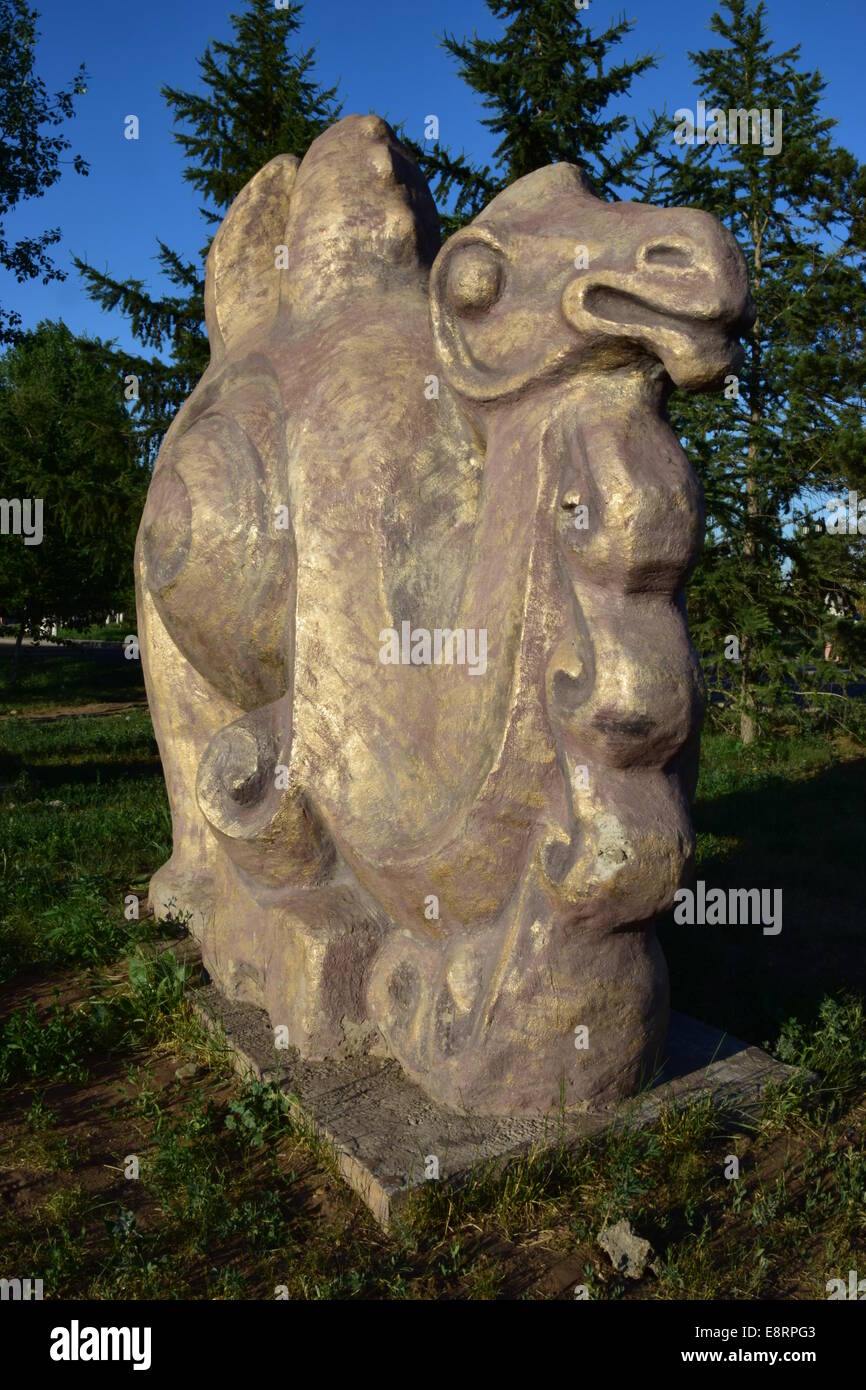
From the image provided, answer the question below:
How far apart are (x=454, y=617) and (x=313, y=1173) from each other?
1.67 m

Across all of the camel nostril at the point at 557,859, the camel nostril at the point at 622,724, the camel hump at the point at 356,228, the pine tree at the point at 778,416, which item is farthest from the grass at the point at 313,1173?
the pine tree at the point at 778,416

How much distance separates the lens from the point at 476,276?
10.4 ft

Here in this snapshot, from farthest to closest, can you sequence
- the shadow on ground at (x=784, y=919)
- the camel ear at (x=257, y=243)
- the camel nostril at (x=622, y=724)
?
the shadow on ground at (x=784, y=919) < the camel ear at (x=257, y=243) < the camel nostril at (x=622, y=724)

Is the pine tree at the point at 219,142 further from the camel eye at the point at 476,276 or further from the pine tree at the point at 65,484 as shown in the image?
the camel eye at the point at 476,276

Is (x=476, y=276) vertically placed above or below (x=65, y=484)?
below

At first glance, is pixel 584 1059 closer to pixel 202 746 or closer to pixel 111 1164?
pixel 111 1164

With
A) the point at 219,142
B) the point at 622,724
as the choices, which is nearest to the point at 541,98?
the point at 219,142

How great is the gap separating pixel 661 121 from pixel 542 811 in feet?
31.2

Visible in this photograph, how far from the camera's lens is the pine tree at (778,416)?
449 inches

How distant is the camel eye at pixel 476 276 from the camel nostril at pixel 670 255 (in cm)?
47

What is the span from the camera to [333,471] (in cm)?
353

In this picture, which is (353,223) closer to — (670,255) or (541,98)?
(670,255)

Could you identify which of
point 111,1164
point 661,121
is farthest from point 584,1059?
point 661,121

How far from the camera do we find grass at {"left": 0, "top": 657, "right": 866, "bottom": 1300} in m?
2.77
